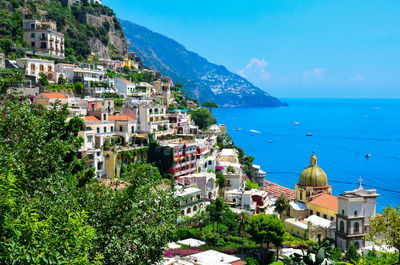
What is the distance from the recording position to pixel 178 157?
51625 millimetres

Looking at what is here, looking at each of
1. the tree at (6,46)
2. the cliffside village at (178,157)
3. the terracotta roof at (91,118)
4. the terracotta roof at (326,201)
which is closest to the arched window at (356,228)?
the cliffside village at (178,157)

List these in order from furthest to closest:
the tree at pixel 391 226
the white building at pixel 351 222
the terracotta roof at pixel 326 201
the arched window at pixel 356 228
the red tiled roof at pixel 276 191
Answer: the red tiled roof at pixel 276 191, the terracotta roof at pixel 326 201, the arched window at pixel 356 228, the white building at pixel 351 222, the tree at pixel 391 226

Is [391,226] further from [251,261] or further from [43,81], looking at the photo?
[43,81]

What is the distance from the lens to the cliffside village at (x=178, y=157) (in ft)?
149

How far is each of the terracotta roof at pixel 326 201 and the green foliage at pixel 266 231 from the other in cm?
1417

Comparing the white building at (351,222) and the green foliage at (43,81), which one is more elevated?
the green foliage at (43,81)

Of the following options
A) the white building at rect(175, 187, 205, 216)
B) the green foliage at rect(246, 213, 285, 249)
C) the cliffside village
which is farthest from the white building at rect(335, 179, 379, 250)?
the white building at rect(175, 187, 205, 216)

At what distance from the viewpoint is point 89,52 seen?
275ft

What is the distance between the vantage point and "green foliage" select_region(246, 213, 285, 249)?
127 feet

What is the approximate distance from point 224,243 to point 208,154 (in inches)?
953

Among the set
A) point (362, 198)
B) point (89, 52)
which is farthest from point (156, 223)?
point (89, 52)

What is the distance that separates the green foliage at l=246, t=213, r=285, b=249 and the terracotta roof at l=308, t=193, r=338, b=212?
1417 cm

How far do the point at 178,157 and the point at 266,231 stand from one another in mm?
16619

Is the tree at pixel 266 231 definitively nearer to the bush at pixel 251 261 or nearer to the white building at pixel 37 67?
the bush at pixel 251 261
